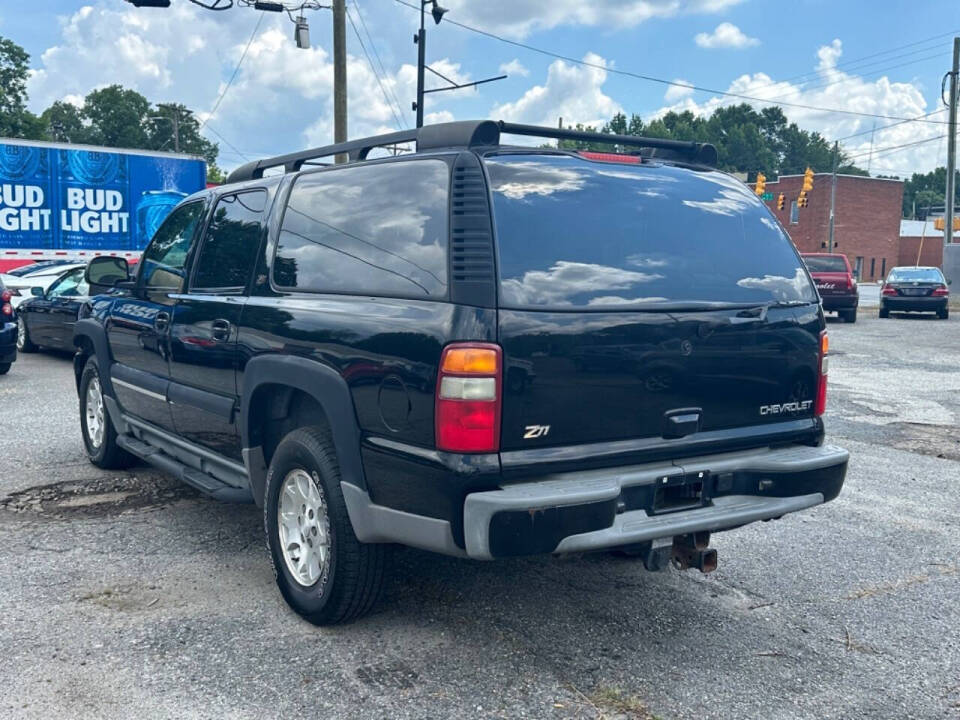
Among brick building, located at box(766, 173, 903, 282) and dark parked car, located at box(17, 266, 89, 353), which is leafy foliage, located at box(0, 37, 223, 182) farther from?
dark parked car, located at box(17, 266, 89, 353)

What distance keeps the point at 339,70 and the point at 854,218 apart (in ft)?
211

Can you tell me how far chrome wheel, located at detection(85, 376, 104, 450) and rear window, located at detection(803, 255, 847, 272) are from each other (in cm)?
1989

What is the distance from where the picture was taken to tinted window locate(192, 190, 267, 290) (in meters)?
4.64

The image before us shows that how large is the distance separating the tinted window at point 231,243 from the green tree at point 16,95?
78.3 meters

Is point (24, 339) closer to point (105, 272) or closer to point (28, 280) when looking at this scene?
point (28, 280)

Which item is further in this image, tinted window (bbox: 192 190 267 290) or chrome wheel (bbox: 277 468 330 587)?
tinted window (bbox: 192 190 267 290)

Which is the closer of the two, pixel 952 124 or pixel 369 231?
pixel 369 231

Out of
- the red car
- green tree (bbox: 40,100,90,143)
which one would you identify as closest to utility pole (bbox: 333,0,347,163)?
the red car

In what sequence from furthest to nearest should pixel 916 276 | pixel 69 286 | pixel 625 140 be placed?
pixel 916 276
pixel 69 286
pixel 625 140

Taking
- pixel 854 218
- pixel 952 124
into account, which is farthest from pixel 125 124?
pixel 952 124

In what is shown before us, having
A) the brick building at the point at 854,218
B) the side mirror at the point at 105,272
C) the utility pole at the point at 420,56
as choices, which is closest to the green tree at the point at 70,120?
the brick building at the point at 854,218

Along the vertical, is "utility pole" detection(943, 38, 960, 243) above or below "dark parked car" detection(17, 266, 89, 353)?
above

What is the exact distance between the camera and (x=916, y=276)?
2536cm

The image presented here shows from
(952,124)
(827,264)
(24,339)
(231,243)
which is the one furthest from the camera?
(952,124)
